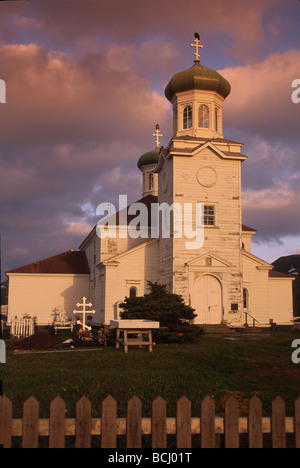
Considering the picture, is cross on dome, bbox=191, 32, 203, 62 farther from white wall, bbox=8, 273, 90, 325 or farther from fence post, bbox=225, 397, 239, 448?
fence post, bbox=225, 397, 239, 448

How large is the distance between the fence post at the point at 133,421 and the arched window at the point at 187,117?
2677 cm

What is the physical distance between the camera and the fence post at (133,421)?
520cm

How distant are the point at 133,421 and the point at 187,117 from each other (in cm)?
2701

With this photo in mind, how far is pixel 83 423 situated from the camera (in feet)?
16.9

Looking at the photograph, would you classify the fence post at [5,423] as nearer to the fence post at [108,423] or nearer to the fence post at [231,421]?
the fence post at [108,423]

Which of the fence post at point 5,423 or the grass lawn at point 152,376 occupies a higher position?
the fence post at point 5,423

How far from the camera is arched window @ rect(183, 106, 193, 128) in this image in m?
30.2

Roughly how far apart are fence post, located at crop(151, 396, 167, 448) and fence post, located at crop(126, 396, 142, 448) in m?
0.15

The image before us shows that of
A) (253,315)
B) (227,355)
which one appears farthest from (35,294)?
(227,355)

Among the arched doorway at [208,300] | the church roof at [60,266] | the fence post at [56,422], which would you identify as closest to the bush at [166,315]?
the arched doorway at [208,300]

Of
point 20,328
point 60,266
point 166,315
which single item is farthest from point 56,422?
point 60,266

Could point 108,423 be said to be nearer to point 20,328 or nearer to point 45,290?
point 20,328
